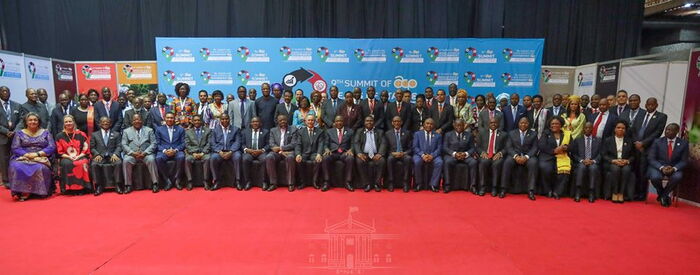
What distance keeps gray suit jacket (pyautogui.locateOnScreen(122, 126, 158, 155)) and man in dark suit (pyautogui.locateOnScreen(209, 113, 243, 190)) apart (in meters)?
0.87

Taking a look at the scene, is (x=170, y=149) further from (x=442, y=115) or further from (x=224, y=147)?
(x=442, y=115)

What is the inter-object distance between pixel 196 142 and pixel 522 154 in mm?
5121

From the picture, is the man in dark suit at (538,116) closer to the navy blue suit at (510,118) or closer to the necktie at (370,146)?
the navy blue suit at (510,118)

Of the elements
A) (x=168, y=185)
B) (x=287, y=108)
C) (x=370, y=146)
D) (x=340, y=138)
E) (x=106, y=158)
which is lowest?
(x=168, y=185)

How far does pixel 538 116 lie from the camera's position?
585 centimetres

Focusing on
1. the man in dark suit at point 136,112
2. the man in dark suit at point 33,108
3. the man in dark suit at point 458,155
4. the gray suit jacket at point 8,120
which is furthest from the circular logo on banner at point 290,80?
the gray suit jacket at point 8,120

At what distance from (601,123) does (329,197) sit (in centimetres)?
433

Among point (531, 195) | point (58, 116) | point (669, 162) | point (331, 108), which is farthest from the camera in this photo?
point (331, 108)

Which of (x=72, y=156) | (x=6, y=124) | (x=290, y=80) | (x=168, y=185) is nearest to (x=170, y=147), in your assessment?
(x=168, y=185)

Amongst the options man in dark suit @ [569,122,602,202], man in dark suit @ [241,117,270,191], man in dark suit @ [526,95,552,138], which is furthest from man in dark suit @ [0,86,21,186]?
man in dark suit @ [569,122,602,202]

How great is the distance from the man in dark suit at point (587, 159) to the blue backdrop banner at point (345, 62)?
2935mm

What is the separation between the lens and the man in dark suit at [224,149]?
5496 mm

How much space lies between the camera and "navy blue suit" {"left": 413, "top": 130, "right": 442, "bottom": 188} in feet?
17.9

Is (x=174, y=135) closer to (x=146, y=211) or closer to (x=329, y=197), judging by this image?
(x=146, y=211)
